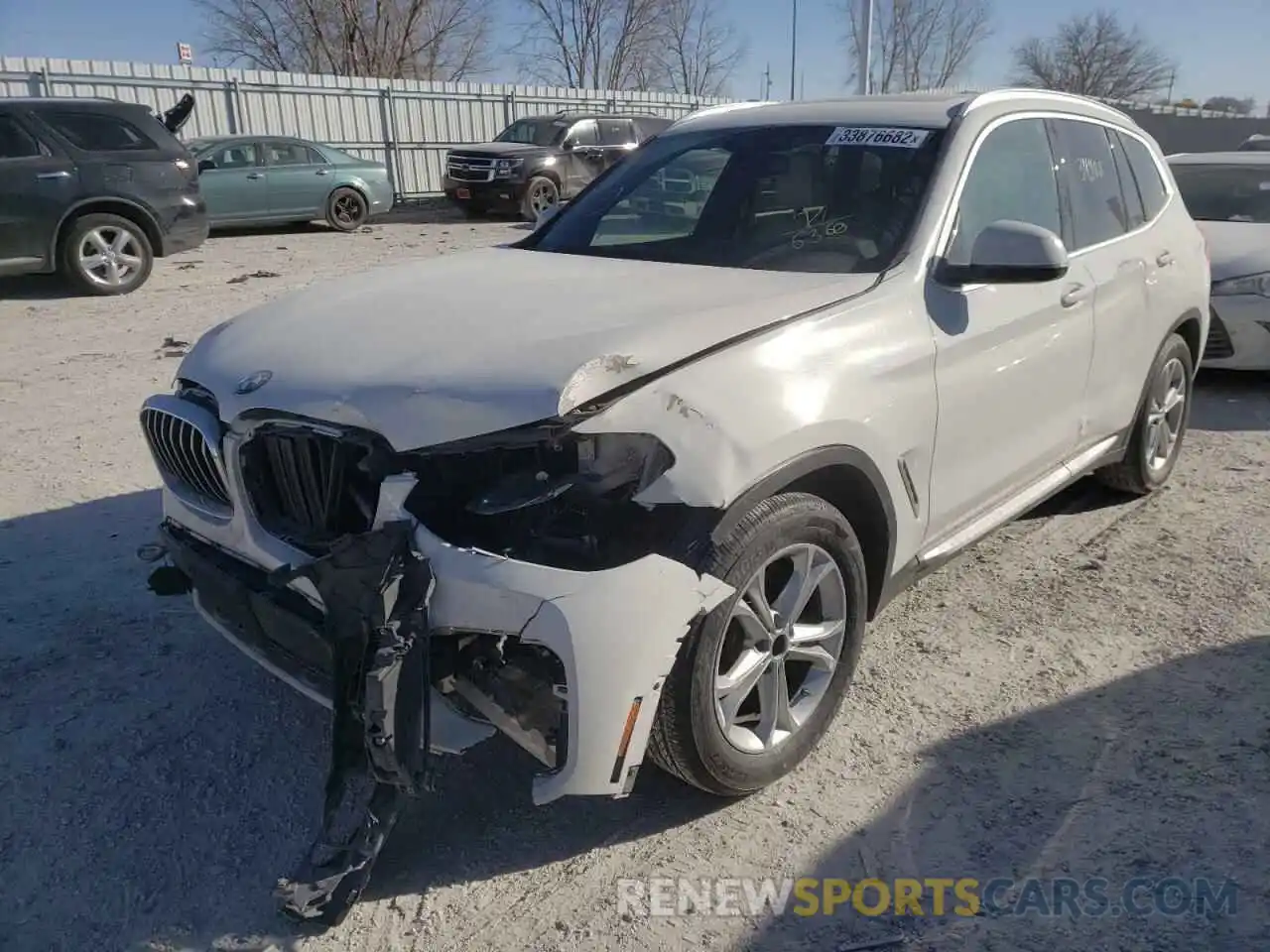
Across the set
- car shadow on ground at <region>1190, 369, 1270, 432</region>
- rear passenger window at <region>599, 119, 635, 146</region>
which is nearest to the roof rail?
car shadow on ground at <region>1190, 369, 1270, 432</region>

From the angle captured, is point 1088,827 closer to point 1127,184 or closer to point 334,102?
point 1127,184

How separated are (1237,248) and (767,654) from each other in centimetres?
606

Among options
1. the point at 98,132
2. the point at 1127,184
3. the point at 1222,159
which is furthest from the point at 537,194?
the point at 1127,184

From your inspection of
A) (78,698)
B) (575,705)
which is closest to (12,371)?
(78,698)

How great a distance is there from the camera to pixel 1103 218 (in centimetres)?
420

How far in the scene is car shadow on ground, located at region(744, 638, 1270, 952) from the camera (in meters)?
2.34

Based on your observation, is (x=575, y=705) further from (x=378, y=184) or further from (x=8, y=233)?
(x=378, y=184)

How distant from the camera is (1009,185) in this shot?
364 cm

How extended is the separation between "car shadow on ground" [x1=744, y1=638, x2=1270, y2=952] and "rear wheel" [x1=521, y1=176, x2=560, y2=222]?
52.8ft

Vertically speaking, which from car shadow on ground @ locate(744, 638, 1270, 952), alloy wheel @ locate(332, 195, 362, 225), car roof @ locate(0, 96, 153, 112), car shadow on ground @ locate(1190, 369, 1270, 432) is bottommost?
car shadow on ground @ locate(1190, 369, 1270, 432)

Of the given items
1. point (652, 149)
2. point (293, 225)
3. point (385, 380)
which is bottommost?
point (293, 225)

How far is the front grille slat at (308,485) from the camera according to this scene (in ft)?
8.20

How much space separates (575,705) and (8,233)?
9826mm

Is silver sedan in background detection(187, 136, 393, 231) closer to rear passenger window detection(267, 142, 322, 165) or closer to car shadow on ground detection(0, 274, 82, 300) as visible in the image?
rear passenger window detection(267, 142, 322, 165)
